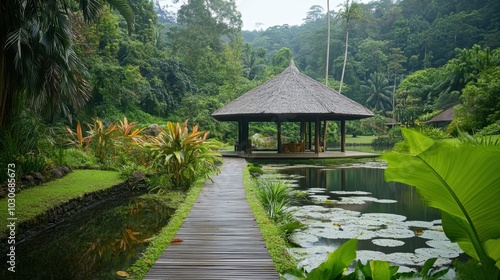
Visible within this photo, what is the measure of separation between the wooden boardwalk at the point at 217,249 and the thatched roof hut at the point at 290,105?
28.6ft

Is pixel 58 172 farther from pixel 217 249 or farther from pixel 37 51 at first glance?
pixel 217 249

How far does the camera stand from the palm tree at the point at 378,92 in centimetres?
3881

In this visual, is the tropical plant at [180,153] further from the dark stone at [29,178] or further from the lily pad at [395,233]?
the lily pad at [395,233]

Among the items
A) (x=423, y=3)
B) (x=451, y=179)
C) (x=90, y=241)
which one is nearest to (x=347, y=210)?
(x=90, y=241)

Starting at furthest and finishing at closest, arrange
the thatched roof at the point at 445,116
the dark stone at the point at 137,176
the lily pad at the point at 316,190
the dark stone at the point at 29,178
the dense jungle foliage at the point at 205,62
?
the thatched roof at the point at 445,116 → the dark stone at the point at 137,176 → the lily pad at the point at 316,190 → the dark stone at the point at 29,178 → the dense jungle foliage at the point at 205,62

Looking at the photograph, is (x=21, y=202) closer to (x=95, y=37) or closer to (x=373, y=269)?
(x=373, y=269)

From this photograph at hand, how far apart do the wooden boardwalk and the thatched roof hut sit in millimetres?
8726

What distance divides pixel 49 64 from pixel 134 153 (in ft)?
10.9

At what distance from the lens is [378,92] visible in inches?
1532

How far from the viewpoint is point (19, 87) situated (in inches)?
248

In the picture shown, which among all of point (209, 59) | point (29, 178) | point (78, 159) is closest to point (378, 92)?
point (209, 59)

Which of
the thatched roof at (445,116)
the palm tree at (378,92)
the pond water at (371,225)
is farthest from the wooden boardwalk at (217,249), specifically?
the palm tree at (378,92)

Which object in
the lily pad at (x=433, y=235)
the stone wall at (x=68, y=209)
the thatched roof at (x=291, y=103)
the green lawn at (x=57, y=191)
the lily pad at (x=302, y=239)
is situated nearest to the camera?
the lily pad at (x=302, y=239)

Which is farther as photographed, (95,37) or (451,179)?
(95,37)
